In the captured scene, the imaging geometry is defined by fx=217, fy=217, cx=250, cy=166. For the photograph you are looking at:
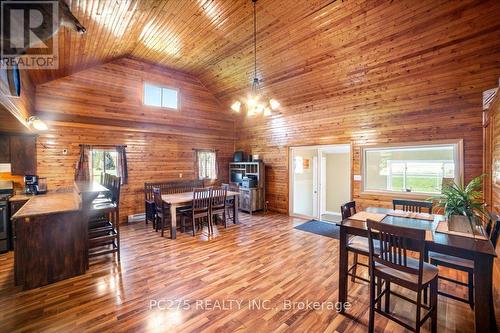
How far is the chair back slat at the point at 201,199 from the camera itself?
4718 mm

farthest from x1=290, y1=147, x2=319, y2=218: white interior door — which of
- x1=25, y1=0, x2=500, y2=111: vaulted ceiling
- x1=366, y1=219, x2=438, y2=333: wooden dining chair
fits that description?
x1=366, y1=219, x2=438, y2=333: wooden dining chair

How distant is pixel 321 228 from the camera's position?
5.17 metres

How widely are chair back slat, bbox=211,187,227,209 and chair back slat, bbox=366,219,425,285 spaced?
3.50m

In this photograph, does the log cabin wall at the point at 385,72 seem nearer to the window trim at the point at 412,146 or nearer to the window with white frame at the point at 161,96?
the window trim at the point at 412,146

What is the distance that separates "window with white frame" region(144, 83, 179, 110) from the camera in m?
6.07

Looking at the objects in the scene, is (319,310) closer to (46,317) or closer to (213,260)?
(213,260)

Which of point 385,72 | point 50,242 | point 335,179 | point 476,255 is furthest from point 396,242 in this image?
point 335,179

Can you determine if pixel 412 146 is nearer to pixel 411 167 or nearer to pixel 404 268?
pixel 411 167

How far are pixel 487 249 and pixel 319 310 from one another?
1.52 meters

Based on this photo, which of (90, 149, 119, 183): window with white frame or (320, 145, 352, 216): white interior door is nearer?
(90, 149, 119, 183): window with white frame

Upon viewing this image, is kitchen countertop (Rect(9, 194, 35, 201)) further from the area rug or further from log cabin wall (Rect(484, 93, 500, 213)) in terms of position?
log cabin wall (Rect(484, 93, 500, 213))

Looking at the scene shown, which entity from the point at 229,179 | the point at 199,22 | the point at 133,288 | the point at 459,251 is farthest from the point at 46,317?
the point at 229,179

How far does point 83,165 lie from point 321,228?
19.1 ft

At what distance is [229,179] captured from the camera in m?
7.85
